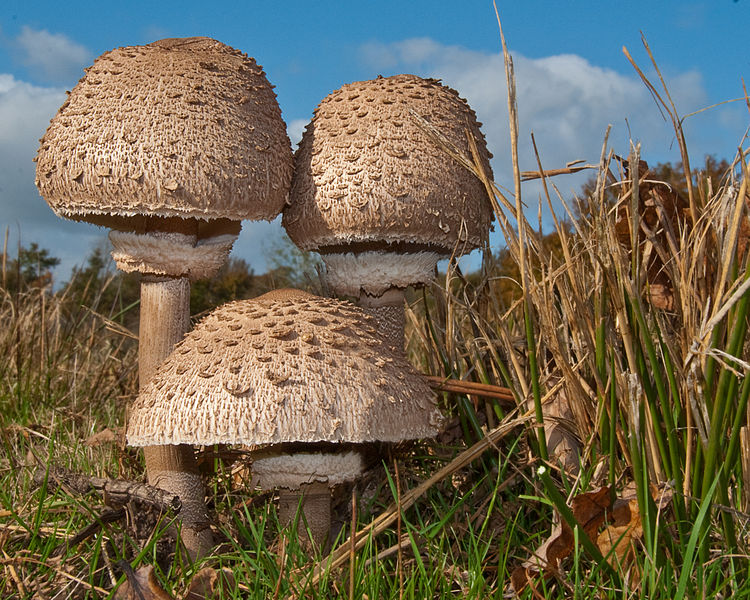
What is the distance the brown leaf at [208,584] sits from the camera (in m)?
2.57

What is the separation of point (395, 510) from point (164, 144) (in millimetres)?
1798

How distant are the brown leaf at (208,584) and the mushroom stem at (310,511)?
1.14ft

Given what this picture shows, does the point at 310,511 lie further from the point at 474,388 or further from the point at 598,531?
the point at 598,531

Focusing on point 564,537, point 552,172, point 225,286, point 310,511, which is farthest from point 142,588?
point 225,286

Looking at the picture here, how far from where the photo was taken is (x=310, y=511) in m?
2.96

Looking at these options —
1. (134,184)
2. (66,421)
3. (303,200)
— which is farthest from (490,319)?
(66,421)

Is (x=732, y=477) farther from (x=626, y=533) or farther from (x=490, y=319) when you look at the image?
(x=490, y=319)

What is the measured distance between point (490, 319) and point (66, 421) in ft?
9.97

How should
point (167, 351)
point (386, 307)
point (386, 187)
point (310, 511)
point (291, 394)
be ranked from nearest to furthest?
point (291, 394) < point (310, 511) < point (386, 187) < point (167, 351) < point (386, 307)

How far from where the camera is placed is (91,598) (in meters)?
2.55

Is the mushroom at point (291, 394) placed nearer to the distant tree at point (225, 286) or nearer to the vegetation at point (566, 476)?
the vegetation at point (566, 476)

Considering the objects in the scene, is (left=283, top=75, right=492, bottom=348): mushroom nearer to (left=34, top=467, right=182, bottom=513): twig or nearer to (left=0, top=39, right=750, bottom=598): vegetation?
(left=0, top=39, right=750, bottom=598): vegetation

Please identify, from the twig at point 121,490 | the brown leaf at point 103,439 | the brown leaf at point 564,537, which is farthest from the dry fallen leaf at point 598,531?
the brown leaf at point 103,439

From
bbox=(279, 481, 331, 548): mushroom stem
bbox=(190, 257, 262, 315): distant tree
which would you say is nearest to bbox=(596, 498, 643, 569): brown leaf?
bbox=(279, 481, 331, 548): mushroom stem
